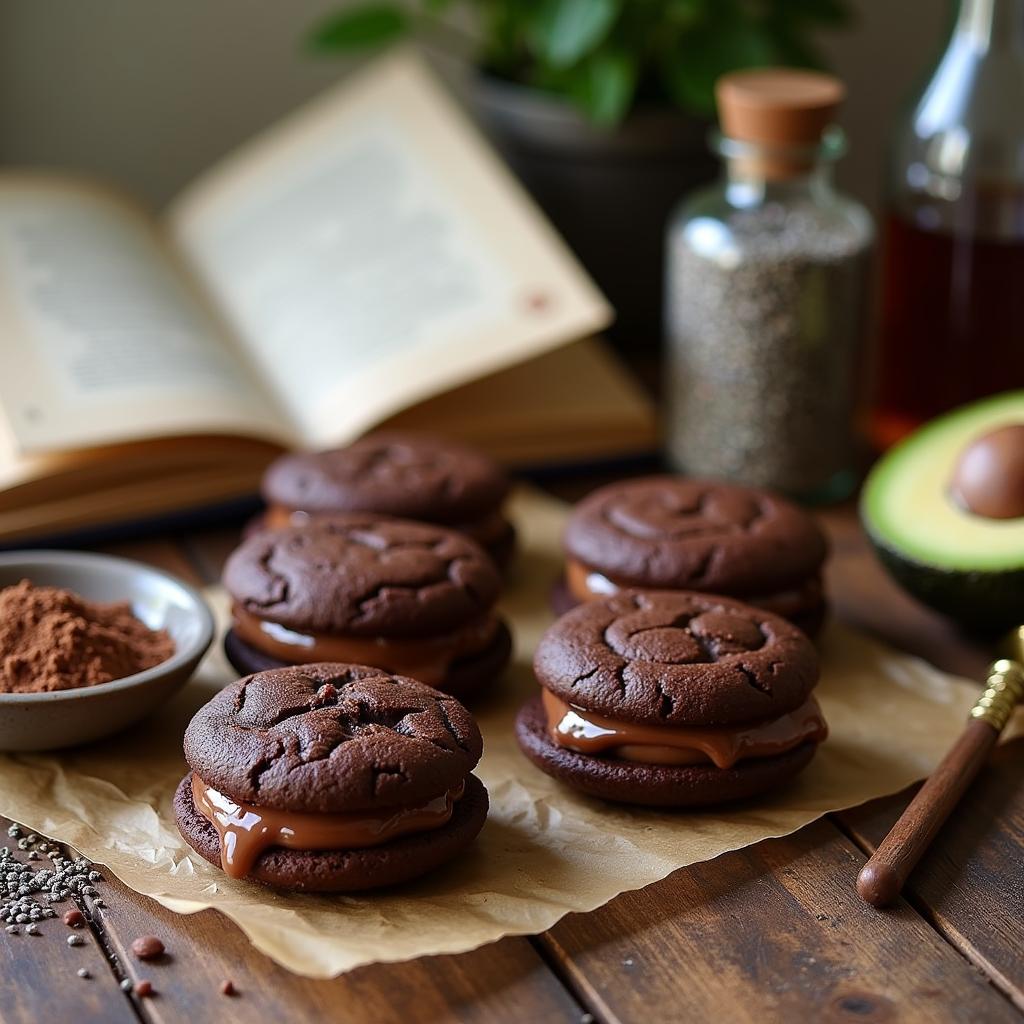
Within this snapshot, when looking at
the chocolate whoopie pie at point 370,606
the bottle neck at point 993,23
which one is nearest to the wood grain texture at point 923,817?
the chocolate whoopie pie at point 370,606

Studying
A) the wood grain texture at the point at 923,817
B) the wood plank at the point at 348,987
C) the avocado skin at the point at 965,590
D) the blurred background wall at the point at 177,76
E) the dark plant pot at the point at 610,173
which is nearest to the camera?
the wood plank at the point at 348,987

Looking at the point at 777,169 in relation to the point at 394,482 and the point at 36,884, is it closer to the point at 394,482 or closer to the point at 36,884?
the point at 394,482

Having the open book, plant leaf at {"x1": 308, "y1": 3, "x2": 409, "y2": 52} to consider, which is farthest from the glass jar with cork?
plant leaf at {"x1": 308, "y1": 3, "x2": 409, "y2": 52}

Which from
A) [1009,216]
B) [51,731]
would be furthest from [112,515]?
[1009,216]

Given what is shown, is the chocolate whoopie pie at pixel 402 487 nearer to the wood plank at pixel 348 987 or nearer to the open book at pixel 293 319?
the open book at pixel 293 319

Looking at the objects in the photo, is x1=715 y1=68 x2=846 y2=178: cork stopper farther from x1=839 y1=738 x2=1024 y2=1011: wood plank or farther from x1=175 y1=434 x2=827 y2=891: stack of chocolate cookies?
x1=839 y1=738 x2=1024 y2=1011: wood plank

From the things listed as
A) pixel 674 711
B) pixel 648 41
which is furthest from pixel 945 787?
pixel 648 41
